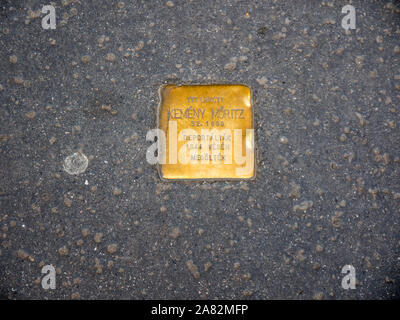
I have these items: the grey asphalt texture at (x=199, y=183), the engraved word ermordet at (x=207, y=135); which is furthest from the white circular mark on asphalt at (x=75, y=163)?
the engraved word ermordet at (x=207, y=135)

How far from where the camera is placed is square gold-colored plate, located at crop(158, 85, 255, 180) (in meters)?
1.49

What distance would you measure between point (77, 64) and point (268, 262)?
1.44m

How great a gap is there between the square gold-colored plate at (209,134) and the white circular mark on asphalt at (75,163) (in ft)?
1.35

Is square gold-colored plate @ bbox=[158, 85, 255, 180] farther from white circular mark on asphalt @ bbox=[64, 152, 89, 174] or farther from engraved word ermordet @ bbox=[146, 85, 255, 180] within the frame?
white circular mark on asphalt @ bbox=[64, 152, 89, 174]

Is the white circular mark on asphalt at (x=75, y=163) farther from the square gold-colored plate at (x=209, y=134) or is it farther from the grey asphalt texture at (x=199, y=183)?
the square gold-colored plate at (x=209, y=134)

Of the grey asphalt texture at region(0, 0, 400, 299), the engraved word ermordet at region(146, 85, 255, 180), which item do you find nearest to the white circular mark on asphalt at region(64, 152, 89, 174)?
the grey asphalt texture at region(0, 0, 400, 299)

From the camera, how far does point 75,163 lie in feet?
4.94

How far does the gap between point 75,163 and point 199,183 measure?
66 cm

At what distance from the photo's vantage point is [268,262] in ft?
4.89

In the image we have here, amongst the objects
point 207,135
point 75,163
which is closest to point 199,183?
point 207,135

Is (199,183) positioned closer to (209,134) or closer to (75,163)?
(209,134)

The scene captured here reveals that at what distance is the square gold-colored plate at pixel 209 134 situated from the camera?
149 cm

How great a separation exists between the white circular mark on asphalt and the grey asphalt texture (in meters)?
0.02
